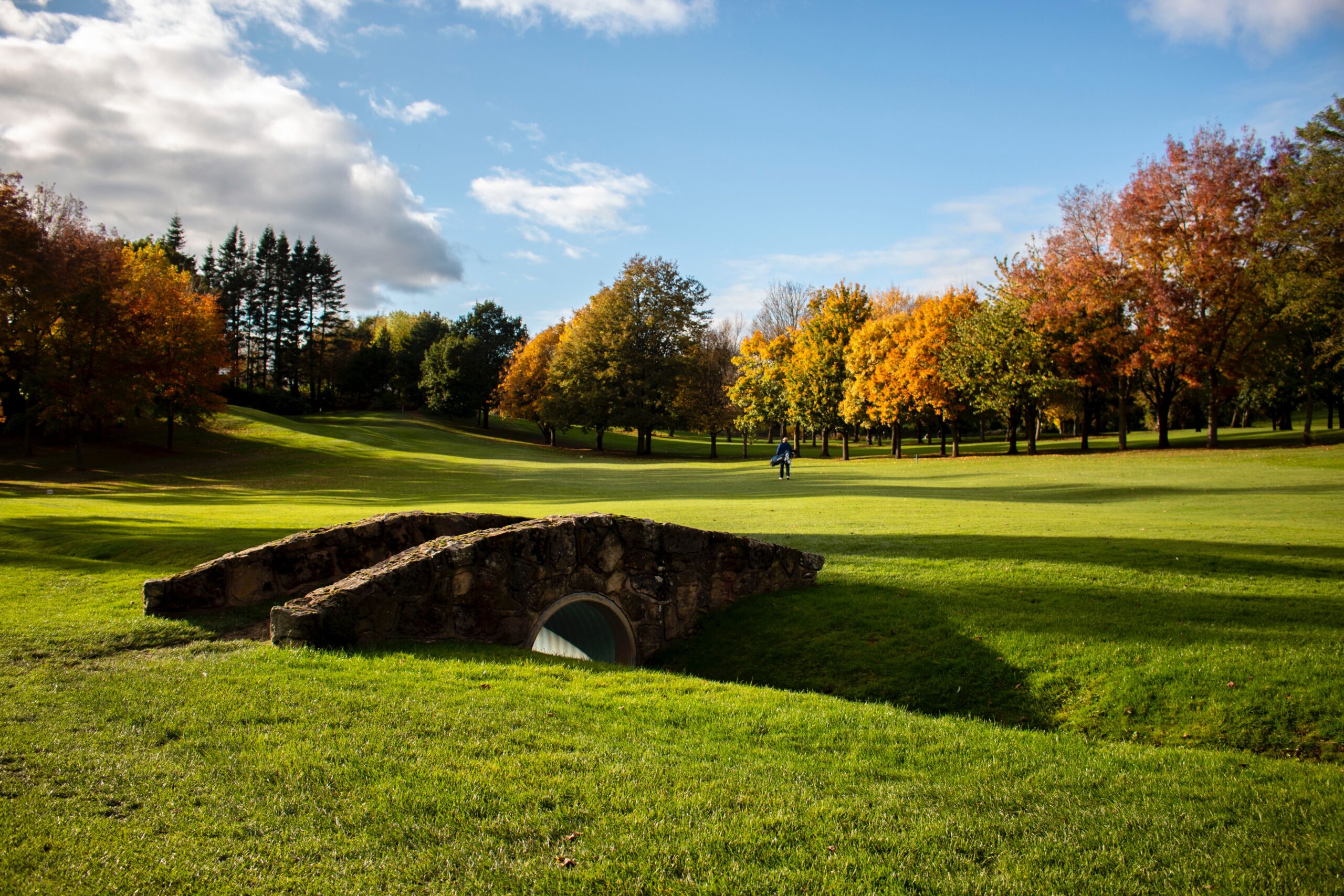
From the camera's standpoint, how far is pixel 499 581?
33.0 ft

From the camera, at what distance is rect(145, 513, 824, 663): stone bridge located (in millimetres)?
9266

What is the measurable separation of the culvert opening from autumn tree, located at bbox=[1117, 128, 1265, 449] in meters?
42.8

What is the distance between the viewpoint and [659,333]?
68.6m

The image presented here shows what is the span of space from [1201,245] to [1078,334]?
8.34 m

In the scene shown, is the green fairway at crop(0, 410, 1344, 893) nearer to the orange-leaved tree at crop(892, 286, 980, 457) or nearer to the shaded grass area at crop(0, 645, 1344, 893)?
the shaded grass area at crop(0, 645, 1344, 893)

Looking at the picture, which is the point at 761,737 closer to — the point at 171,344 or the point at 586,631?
the point at 586,631

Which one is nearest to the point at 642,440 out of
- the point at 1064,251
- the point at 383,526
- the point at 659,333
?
the point at 659,333

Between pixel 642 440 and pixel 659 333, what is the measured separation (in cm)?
1071

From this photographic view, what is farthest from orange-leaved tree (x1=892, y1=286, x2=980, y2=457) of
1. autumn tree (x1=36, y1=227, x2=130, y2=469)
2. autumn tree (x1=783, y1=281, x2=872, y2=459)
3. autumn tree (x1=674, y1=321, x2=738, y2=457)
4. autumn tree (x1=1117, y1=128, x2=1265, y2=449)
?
autumn tree (x1=36, y1=227, x2=130, y2=469)

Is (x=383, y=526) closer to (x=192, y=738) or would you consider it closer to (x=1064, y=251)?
(x=192, y=738)

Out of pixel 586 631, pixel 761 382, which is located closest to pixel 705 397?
pixel 761 382

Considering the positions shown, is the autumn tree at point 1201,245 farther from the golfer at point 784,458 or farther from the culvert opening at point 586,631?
the culvert opening at point 586,631

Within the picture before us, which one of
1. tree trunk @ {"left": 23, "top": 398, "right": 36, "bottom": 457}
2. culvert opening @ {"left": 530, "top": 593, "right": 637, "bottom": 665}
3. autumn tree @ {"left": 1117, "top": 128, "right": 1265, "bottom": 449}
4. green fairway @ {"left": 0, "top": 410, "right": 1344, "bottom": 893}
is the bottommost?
culvert opening @ {"left": 530, "top": 593, "right": 637, "bottom": 665}

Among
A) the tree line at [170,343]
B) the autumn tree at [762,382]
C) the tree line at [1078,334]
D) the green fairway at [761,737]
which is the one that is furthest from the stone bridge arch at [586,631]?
the autumn tree at [762,382]
